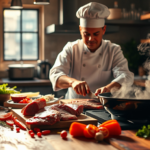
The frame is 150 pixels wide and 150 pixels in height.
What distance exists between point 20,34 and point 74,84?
Result: 3.23 meters

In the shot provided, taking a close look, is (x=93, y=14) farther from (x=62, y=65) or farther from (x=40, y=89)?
(x=40, y=89)

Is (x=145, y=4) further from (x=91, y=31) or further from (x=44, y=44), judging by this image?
(x=91, y=31)

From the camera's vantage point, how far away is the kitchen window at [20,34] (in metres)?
4.70

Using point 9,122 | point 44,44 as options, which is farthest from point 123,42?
point 9,122

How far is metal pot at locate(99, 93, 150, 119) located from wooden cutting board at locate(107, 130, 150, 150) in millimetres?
135

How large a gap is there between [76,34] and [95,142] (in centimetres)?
388

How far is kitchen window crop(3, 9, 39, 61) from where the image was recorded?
4695 millimetres

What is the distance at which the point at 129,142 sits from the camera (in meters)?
1.04

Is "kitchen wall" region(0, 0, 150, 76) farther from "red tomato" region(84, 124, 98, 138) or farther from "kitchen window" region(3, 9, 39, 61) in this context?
"red tomato" region(84, 124, 98, 138)

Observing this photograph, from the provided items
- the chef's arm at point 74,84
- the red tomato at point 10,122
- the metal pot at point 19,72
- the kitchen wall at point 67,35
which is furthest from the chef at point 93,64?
the kitchen wall at point 67,35

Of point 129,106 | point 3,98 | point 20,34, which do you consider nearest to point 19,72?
point 20,34

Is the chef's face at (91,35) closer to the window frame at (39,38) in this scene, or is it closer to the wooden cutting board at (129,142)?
the wooden cutting board at (129,142)

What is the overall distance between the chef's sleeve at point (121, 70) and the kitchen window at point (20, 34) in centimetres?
271

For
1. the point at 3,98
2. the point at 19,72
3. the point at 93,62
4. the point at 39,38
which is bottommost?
the point at 19,72
